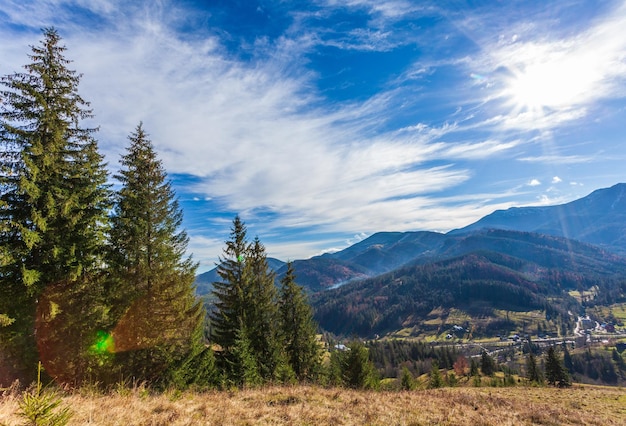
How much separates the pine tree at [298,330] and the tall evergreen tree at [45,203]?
60.7 ft

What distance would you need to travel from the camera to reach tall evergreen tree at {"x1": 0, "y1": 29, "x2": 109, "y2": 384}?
15227mm

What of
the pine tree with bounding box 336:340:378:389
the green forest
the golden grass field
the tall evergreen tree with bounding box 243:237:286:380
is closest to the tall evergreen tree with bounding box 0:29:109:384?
the green forest

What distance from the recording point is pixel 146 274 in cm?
1980

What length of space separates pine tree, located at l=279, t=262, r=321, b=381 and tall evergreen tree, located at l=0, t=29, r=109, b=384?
1851cm

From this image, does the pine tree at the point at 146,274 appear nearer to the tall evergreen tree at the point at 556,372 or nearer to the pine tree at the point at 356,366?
the pine tree at the point at 356,366

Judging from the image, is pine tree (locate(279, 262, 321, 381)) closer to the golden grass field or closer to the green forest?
the green forest

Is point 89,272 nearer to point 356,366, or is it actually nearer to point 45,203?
point 45,203

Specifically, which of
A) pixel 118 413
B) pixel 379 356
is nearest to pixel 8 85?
pixel 118 413

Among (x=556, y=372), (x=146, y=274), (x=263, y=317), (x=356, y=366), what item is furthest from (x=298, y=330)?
(x=556, y=372)

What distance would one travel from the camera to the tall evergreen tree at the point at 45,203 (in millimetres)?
15227

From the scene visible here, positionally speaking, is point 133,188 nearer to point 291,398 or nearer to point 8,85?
point 8,85

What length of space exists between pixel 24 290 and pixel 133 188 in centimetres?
756

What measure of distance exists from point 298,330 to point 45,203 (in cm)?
2420

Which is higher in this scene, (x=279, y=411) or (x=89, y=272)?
(x=89, y=272)
